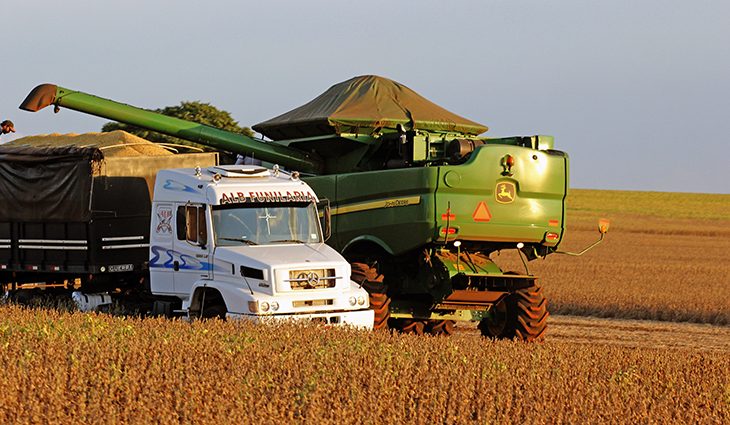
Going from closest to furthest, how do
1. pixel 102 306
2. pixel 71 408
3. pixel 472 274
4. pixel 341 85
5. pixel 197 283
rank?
pixel 71 408 < pixel 197 283 < pixel 472 274 < pixel 102 306 < pixel 341 85

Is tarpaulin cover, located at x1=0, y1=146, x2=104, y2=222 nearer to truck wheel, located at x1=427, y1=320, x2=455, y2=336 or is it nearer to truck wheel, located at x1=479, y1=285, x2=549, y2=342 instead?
truck wheel, located at x1=427, y1=320, x2=455, y2=336

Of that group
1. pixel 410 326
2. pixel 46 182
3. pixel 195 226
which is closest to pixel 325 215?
pixel 195 226

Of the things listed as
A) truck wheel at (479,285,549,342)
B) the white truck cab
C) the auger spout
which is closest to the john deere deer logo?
truck wheel at (479,285,549,342)

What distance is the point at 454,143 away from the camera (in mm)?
18141

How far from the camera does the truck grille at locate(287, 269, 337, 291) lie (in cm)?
1592

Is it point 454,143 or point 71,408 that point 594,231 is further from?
point 71,408

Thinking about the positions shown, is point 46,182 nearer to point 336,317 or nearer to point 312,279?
point 312,279

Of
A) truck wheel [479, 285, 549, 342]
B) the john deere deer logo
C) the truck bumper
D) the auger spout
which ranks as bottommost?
truck wheel [479, 285, 549, 342]

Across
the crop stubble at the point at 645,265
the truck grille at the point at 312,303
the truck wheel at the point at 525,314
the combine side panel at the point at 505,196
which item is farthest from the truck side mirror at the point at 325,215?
the crop stubble at the point at 645,265

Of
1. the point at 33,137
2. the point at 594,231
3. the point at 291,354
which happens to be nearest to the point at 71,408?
the point at 291,354

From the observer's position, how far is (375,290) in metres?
17.5

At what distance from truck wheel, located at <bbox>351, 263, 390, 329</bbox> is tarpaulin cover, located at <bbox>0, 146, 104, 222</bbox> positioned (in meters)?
4.66

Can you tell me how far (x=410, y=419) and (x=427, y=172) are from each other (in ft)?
26.2

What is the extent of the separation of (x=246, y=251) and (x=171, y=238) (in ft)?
5.15
